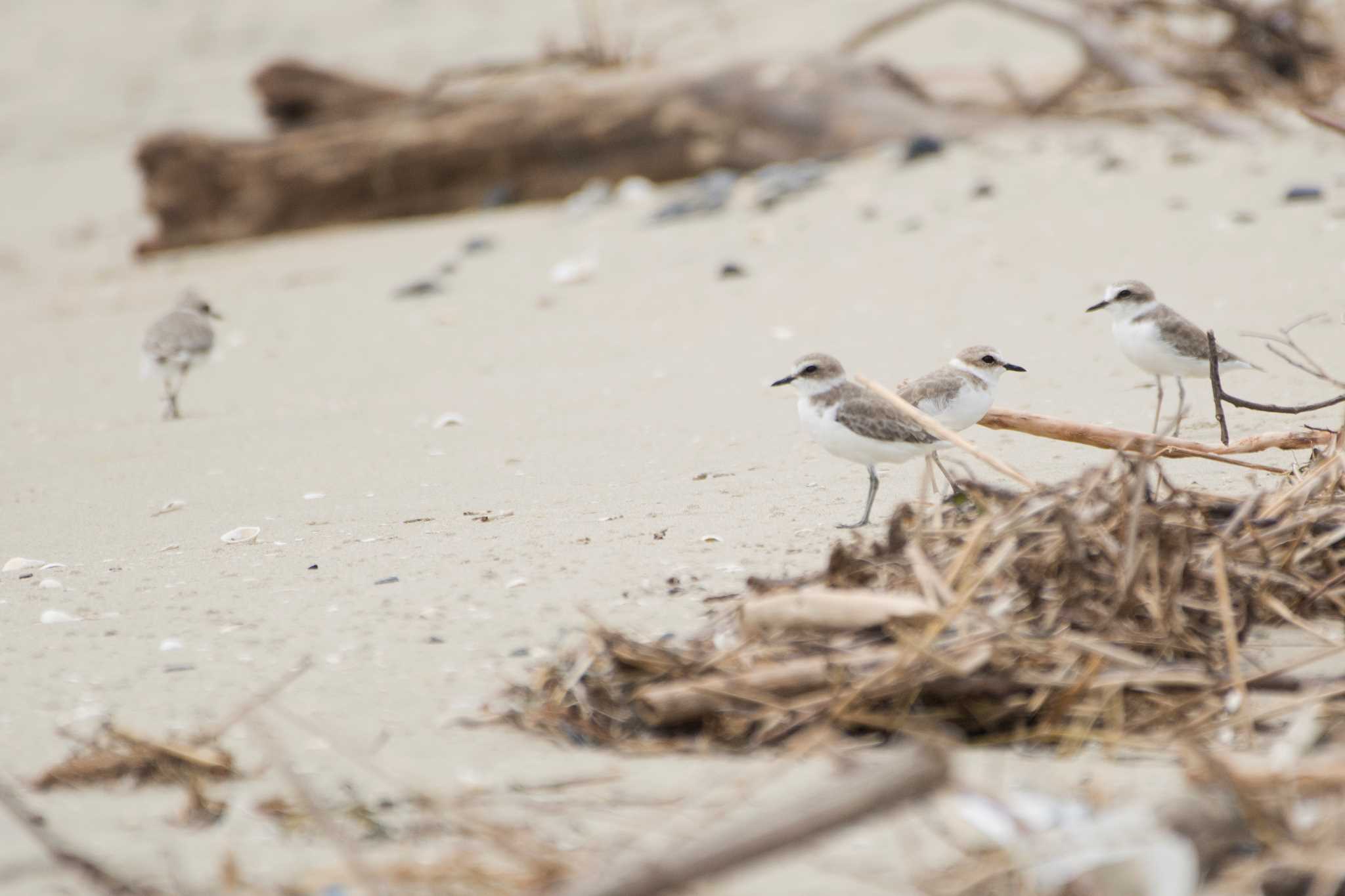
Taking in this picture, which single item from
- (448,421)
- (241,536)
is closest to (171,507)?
(241,536)

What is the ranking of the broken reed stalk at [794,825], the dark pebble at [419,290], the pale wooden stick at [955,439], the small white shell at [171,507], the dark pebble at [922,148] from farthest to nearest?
1. the dark pebble at [922,148]
2. the dark pebble at [419,290]
3. the small white shell at [171,507]
4. the pale wooden stick at [955,439]
5. the broken reed stalk at [794,825]

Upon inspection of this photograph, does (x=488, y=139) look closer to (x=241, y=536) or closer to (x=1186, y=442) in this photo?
(x=241, y=536)

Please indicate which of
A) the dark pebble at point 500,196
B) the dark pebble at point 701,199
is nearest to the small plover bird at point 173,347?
the dark pebble at point 701,199

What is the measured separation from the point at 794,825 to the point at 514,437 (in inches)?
174

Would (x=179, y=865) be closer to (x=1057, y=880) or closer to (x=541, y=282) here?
(x=1057, y=880)

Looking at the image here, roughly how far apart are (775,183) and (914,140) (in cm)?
104

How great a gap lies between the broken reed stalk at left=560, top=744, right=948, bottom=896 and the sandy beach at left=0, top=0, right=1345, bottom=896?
450 millimetres

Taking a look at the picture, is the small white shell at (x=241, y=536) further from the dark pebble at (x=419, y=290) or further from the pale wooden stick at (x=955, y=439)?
the dark pebble at (x=419, y=290)

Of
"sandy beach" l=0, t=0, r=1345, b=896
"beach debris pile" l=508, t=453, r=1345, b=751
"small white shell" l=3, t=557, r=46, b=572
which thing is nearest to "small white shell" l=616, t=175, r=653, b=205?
"sandy beach" l=0, t=0, r=1345, b=896

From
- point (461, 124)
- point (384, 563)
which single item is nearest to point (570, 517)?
point (384, 563)

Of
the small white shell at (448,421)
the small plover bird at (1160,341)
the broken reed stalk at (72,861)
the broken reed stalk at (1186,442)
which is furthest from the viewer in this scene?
the small white shell at (448,421)

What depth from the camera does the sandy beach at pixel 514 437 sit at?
3016 millimetres

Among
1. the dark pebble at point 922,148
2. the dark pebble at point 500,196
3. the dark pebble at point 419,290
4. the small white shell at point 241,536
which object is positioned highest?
the small white shell at point 241,536

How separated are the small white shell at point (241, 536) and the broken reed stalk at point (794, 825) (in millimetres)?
3281
